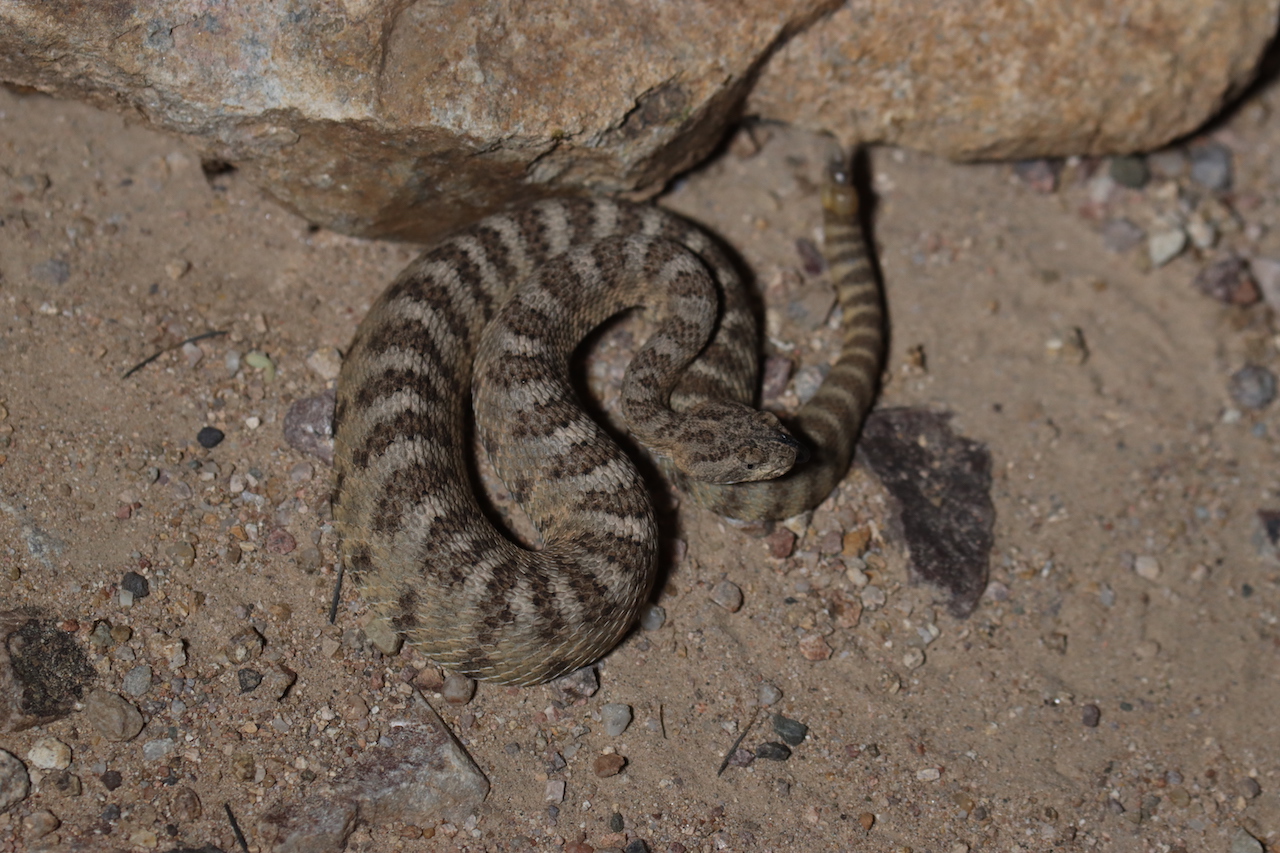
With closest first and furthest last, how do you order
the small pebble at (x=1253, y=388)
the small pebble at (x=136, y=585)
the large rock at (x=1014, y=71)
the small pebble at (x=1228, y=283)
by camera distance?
the small pebble at (x=136, y=585), the large rock at (x=1014, y=71), the small pebble at (x=1253, y=388), the small pebble at (x=1228, y=283)

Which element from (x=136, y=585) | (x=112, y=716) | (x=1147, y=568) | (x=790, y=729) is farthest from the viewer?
(x=1147, y=568)

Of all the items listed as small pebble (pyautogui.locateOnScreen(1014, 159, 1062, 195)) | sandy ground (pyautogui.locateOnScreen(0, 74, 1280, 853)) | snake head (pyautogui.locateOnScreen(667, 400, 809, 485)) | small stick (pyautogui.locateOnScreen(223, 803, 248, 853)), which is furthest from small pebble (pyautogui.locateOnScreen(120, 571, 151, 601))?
small pebble (pyautogui.locateOnScreen(1014, 159, 1062, 195))

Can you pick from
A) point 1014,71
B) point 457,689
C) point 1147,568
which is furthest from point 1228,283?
point 457,689

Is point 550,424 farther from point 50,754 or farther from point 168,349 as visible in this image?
point 50,754

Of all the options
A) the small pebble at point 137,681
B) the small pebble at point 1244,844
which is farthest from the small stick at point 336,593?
the small pebble at point 1244,844

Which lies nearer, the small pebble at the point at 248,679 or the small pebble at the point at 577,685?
the small pebble at the point at 248,679

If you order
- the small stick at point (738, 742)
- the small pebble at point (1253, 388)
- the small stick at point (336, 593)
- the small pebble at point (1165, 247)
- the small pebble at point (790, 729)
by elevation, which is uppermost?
the small stick at point (336, 593)

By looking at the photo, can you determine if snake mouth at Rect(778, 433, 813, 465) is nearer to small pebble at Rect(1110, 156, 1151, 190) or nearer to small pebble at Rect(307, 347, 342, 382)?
small pebble at Rect(307, 347, 342, 382)

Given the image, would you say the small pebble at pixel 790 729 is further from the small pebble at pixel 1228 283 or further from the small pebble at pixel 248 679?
the small pebble at pixel 1228 283
